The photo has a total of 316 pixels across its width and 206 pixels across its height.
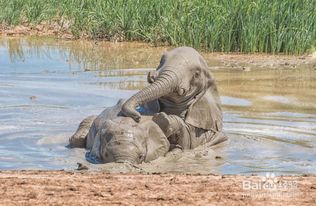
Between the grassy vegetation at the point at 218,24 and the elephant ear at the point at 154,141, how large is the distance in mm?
8621

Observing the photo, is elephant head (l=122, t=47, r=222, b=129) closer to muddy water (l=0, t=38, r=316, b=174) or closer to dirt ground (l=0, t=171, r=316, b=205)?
muddy water (l=0, t=38, r=316, b=174)

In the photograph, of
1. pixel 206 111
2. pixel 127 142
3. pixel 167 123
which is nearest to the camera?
pixel 127 142

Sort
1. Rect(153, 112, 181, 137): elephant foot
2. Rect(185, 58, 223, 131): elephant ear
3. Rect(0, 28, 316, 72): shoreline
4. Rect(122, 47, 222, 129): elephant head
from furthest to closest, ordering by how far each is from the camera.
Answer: Rect(0, 28, 316, 72): shoreline → Rect(185, 58, 223, 131): elephant ear → Rect(153, 112, 181, 137): elephant foot → Rect(122, 47, 222, 129): elephant head

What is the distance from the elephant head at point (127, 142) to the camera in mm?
8406

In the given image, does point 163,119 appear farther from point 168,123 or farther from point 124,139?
point 124,139

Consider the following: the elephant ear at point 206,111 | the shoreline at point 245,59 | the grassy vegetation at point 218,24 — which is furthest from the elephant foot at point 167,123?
the grassy vegetation at point 218,24

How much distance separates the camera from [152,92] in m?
8.76

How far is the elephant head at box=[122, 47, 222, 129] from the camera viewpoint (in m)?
8.78

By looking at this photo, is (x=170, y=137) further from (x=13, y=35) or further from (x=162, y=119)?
(x=13, y=35)

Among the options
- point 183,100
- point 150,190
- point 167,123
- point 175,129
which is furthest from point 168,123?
point 150,190

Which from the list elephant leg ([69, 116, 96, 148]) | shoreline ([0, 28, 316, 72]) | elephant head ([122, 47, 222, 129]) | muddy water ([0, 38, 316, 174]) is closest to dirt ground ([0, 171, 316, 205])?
muddy water ([0, 38, 316, 174])

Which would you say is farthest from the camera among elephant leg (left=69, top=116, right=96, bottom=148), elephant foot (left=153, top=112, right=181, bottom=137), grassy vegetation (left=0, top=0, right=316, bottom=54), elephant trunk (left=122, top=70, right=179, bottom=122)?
grassy vegetation (left=0, top=0, right=316, bottom=54)

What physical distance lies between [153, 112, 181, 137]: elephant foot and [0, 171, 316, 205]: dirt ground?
1957mm

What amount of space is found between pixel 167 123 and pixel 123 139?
2.18 feet
